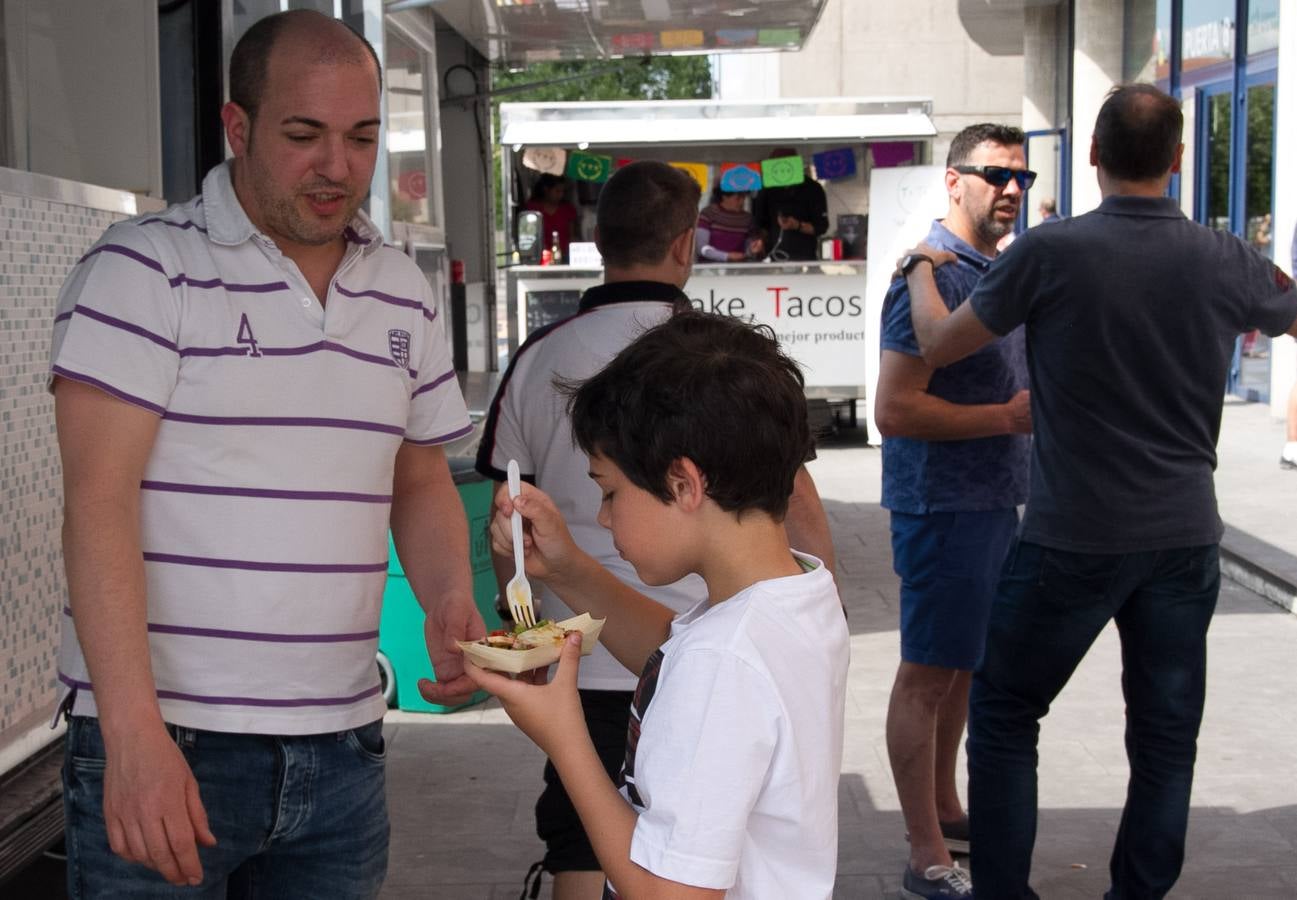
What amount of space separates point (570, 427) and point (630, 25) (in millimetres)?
6789

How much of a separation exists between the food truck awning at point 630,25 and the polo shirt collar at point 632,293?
196 inches

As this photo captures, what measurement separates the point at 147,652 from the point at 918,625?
2531 mm

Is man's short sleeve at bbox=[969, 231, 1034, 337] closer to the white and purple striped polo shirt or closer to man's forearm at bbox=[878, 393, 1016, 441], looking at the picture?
man's forearm at bbox=[878, 393, 1016, 441]

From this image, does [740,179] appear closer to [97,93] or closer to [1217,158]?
[1217,158]

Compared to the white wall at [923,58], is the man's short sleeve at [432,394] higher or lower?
lower

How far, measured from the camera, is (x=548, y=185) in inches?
583

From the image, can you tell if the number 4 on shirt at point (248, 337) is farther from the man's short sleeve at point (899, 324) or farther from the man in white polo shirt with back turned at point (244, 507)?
the man's short sleeve at point (899, 324)

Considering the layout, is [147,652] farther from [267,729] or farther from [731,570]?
[731,570]

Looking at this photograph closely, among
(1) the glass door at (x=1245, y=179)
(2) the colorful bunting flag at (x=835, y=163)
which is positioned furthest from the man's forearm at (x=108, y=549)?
(1) the glass door at (x=1245, y=179)

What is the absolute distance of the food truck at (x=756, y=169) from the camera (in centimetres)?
1393

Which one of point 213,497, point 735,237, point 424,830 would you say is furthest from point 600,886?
point 735,237

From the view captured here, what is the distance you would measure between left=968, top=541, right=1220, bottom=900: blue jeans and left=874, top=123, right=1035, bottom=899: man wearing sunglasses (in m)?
0.37

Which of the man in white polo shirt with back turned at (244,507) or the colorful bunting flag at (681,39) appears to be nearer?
the man in white polo shirt with back turned at (244,507)

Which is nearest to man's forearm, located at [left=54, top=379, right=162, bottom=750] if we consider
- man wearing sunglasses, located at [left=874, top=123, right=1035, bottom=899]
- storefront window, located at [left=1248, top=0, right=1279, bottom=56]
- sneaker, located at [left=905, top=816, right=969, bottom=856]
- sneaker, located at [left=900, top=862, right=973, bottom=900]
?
man wearing sunglasses, located at [left=874, top=123, right=1035, bottom=899]
